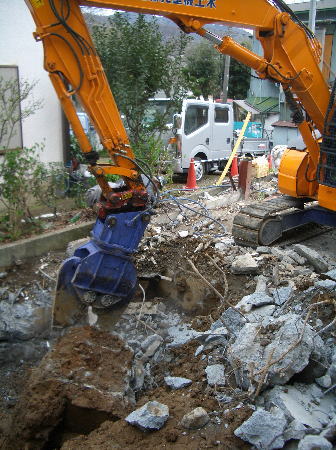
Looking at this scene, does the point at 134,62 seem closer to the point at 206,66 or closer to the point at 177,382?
the point at 177,382

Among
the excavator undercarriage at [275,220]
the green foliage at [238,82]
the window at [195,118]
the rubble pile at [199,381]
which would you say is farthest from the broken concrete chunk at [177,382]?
the green foliage at [238,82]

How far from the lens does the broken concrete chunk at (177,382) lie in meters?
3.75

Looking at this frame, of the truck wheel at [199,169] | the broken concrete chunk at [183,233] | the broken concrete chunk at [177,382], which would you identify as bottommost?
the broken concrete chunk at [177,382]

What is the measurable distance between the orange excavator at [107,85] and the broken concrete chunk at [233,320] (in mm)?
936

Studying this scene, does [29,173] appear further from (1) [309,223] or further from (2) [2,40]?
(1) [309,223]

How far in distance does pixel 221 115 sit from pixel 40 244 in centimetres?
885

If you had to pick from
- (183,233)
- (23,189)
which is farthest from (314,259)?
(23,189)

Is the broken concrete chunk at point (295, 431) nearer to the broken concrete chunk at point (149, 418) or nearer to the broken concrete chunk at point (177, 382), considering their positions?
the broken concrete chunk at point (149, 418)

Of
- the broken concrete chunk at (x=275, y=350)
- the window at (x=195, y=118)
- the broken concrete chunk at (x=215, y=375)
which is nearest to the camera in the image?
the broken concrete chunk at (x=275, y=350)

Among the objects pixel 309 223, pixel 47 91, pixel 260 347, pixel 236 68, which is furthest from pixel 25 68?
pixel 236 68

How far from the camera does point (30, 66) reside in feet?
27.6

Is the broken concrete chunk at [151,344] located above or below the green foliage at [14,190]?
below

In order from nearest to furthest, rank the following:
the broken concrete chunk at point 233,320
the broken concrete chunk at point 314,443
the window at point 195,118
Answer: the broken concrete chunk at point 314,443, the broken concrete chunk at point 233,320, the window at point 195,118

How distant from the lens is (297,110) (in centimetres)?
616
